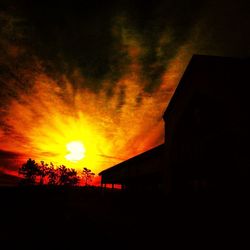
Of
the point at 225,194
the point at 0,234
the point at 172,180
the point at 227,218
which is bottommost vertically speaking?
the point at 0,234

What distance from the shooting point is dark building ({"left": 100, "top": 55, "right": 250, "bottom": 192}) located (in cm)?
667

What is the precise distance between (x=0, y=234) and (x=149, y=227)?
18.7 feet

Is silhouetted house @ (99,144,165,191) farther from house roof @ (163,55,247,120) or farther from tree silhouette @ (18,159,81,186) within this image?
tree silhouette @ (18,159,81,186)

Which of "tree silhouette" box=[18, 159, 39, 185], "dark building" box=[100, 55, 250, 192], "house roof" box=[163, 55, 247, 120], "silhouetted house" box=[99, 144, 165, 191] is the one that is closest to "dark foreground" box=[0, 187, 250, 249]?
"dark building" box=[100, 55, 250, 192]

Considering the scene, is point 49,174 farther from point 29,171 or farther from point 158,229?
point 158,229

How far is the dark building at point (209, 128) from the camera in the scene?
21.9 ft

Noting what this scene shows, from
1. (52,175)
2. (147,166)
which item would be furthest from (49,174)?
(147,166)

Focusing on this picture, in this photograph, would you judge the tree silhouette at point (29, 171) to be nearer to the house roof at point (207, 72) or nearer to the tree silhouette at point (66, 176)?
the tree silhouette at point (66, 176)

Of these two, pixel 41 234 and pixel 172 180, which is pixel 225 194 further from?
pixel 41 234

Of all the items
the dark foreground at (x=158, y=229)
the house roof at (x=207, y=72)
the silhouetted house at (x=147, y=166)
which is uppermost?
the house roof at (x=207, y=72)

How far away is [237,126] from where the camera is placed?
265 inches

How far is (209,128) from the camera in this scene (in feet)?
27.4

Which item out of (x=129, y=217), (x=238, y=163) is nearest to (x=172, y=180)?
(x=129, y=217)

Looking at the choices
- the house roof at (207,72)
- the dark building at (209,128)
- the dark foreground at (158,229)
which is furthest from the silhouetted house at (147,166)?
the dark foreground at (158,229)
